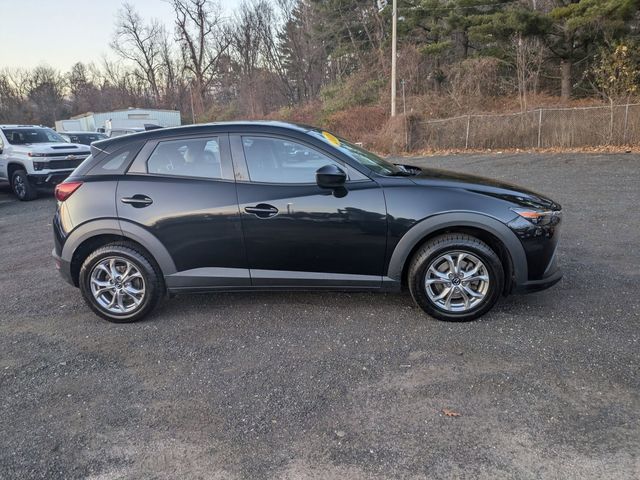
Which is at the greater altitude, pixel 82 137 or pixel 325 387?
pixel 82 137

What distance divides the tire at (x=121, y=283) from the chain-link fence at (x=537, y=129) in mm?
17529

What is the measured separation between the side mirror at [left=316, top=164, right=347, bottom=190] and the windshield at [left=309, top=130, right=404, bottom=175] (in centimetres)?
32

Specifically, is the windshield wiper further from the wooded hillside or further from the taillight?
the wooded hillside

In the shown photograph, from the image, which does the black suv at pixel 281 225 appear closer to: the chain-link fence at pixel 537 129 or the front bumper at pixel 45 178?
the front bumper at pixel 45 178

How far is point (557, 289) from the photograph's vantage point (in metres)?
4.42

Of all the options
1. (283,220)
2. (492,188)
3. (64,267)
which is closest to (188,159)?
(283,220)

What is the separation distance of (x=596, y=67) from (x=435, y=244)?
21.3 metres

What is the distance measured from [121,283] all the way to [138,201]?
75 centimetres

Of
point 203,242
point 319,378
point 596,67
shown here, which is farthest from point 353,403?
point 596,67

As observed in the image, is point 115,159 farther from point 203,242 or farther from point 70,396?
point 70,396

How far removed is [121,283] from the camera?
4062mm

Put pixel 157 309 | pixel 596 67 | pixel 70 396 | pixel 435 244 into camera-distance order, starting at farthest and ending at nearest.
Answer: pixel 596 67 → pixel 157 309 → pixel 435 244 → pixel 70 396

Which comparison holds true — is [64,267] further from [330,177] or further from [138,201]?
[330,177]

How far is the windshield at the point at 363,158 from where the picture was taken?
3.99m
